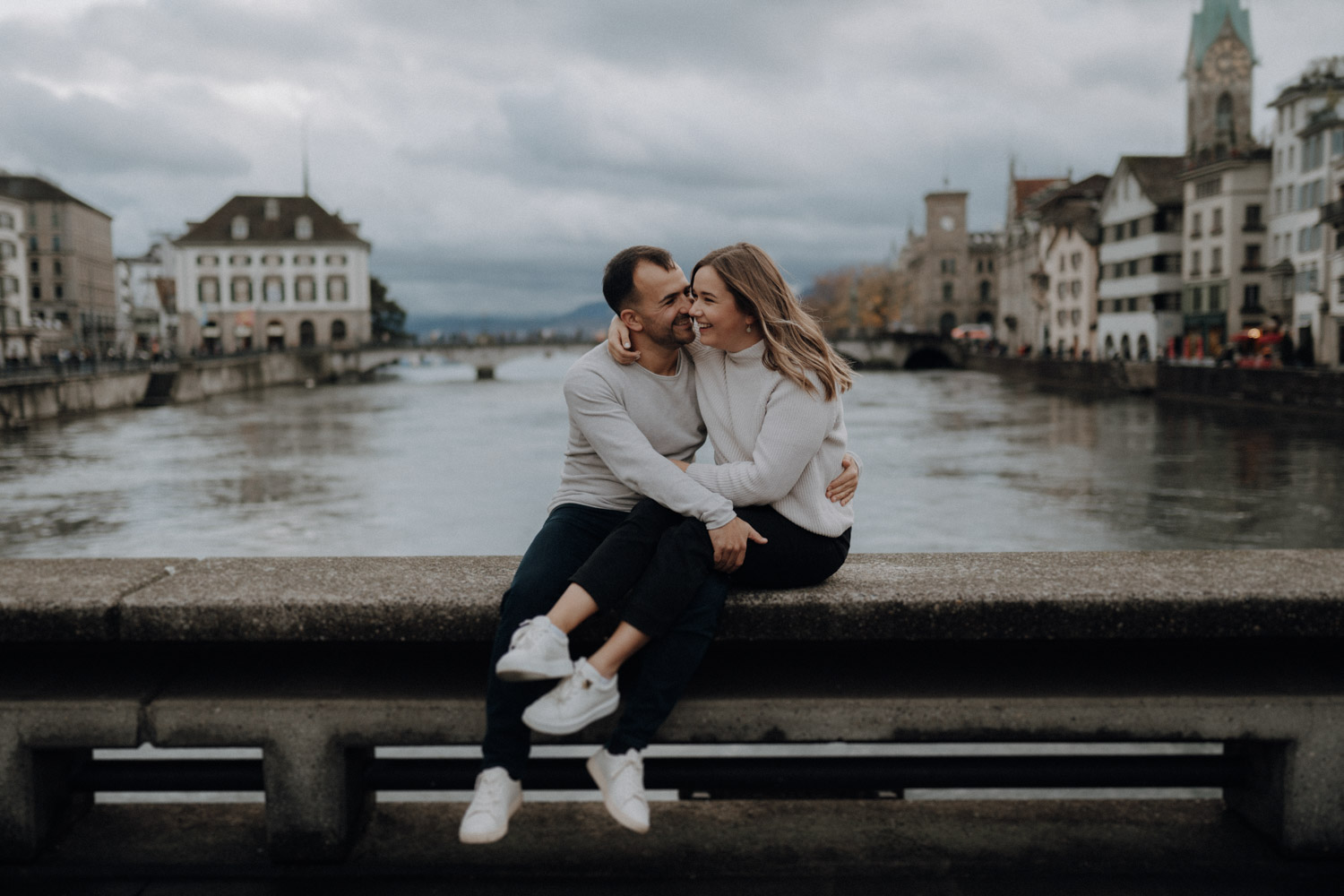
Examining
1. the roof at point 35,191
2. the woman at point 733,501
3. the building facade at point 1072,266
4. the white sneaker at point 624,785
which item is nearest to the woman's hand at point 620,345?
the woman at point 733,501

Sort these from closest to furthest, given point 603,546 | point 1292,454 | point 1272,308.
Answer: point 603,546 < point 1292,454 < point 1272,308

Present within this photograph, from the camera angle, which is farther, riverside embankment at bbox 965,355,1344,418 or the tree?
the tree

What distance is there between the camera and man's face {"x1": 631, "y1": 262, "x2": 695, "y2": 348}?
2.80 meters

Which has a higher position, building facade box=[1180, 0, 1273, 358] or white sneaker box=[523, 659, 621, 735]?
building facade box=[1180, 0, 1273, 358]

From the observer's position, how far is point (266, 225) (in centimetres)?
7981

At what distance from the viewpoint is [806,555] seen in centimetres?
257

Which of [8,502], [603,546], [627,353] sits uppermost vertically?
[627,353]

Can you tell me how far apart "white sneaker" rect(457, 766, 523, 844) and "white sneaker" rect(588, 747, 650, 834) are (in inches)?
6.6

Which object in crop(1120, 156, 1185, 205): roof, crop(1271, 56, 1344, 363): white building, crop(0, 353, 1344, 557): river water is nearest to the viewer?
crop(0, 353, 1344, 557): river water

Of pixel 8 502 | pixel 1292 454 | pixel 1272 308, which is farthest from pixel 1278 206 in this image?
pixel 8 502

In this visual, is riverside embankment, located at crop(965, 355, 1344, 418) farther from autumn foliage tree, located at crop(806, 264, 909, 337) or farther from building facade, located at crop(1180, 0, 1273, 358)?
autumn foliage tree, located at crop(806, 264, 909, 337)

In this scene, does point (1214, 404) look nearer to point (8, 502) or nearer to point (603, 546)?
point (8, 502)

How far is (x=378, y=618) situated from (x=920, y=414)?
3508 cm

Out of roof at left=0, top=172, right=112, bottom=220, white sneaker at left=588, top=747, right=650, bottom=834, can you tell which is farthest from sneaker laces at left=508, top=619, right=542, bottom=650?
roof at left=0, top=172, right=112, bottom=220
